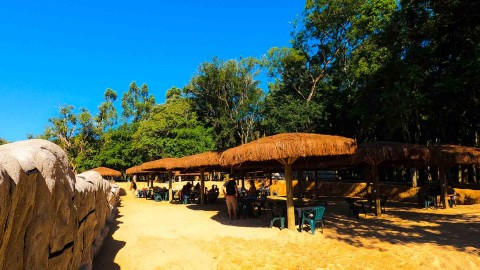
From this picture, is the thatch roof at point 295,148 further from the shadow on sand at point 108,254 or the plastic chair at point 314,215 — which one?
the shadow on sand at point 108,254

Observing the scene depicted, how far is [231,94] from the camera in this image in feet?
123

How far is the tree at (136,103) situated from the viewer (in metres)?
53.7

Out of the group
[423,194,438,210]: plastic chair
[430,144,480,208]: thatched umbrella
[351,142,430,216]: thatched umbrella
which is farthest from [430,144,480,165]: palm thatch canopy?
[351,142,430,216]: thatched umbrella

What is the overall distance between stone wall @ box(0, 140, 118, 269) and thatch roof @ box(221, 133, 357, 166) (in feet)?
16.3

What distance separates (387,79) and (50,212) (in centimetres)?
1805

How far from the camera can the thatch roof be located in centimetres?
772

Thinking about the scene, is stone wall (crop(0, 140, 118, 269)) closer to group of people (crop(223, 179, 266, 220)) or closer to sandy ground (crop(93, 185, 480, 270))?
sandy ground (crop(93, 185, 480, 270))

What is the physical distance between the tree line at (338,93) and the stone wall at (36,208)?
13121 millimetres

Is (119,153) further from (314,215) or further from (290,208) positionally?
(314,215)

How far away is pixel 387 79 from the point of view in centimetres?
1747

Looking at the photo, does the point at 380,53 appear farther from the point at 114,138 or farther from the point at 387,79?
the point at 114,138

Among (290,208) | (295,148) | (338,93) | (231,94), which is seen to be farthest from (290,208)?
(231,94)

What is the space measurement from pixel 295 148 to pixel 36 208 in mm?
6094

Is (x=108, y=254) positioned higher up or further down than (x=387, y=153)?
further down
